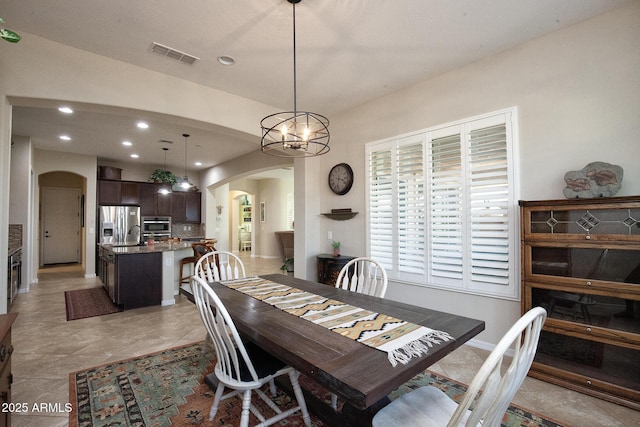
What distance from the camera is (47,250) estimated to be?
8664mm

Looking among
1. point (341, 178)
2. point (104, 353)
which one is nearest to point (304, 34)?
point (341, 178)

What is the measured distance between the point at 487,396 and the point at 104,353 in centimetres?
339

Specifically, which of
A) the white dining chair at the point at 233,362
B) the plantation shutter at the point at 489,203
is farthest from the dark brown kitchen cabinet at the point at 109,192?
the plantation shutter at the point at 489,203

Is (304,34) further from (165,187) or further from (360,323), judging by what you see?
(165,187)

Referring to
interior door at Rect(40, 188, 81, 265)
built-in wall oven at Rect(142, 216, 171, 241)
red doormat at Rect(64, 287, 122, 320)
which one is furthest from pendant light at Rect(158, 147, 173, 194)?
interior door at Rect(40, 188, 81, 265)

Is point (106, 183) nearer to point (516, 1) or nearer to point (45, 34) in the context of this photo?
point (45, 34)

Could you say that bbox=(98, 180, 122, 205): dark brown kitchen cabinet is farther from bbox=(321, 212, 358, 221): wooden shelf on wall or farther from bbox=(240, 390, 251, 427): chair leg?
bbox=(240, 390, 251, 427): chair leg

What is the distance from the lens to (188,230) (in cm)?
906

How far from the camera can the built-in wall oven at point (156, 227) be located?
8007mm

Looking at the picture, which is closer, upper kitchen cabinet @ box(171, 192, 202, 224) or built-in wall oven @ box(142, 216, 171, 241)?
built-in wall oven @ box(142, 216, 171, 241)

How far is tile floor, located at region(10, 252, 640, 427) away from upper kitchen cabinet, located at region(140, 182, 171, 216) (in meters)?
3.34

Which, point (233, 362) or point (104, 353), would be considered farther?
point (104, 353)

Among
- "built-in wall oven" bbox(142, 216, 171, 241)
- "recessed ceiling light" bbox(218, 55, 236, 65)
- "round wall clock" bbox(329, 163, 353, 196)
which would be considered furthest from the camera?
"built-in wall oven" bbox(142, 216, 171, 241)

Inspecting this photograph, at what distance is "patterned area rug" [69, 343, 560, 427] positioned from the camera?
192 centimetres
